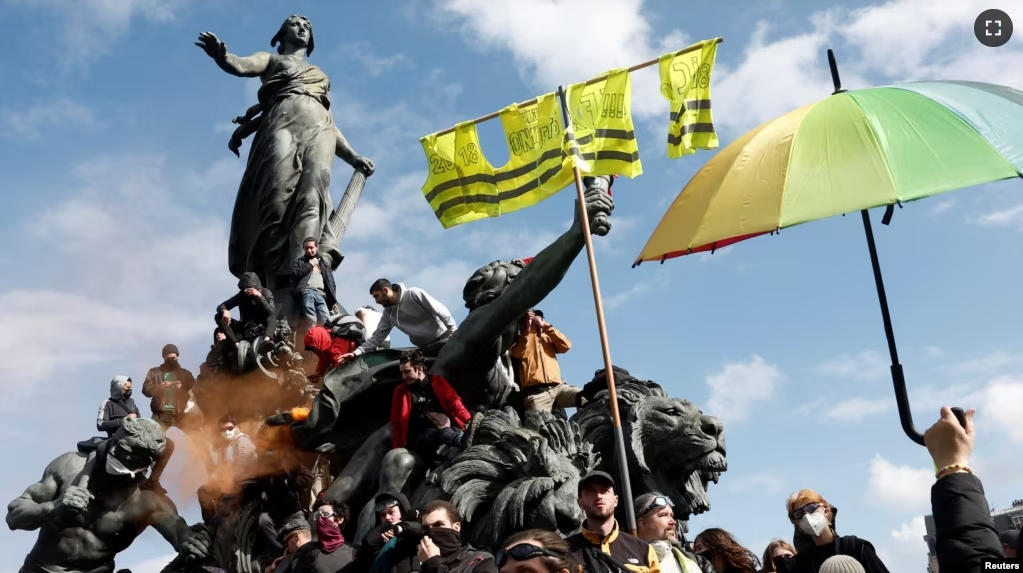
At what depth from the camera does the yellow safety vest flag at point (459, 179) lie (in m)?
9.98

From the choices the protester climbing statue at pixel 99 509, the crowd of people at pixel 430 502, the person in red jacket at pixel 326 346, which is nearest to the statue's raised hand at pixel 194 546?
the protester climbing statue at pixel 99 509

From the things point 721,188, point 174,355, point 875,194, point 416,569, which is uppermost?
point 174,355

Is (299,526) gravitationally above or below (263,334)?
below

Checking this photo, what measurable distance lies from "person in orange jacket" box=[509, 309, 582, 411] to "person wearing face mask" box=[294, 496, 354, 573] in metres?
2.68

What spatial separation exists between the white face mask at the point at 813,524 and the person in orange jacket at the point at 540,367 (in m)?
4.12

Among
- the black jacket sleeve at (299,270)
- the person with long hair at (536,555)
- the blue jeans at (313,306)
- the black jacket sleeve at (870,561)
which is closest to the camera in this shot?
the person with long hair at (536,555)

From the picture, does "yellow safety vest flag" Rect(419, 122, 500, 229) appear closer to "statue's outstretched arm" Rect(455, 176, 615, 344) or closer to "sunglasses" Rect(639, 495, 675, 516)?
"statue's outstretched arm" Rect(455, 176, 615, 344)

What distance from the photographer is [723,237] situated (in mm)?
5516

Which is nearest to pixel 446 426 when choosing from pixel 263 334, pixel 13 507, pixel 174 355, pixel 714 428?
pixel 714 428

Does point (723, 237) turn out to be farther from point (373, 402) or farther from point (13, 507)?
point (13, 507)

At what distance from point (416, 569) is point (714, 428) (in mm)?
2958

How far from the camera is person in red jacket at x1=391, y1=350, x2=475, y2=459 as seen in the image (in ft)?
26.9

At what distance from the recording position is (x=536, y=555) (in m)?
3.43

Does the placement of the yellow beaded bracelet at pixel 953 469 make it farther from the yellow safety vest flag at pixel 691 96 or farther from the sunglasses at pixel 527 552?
the yellow safety vest flag at pixel 691 96
